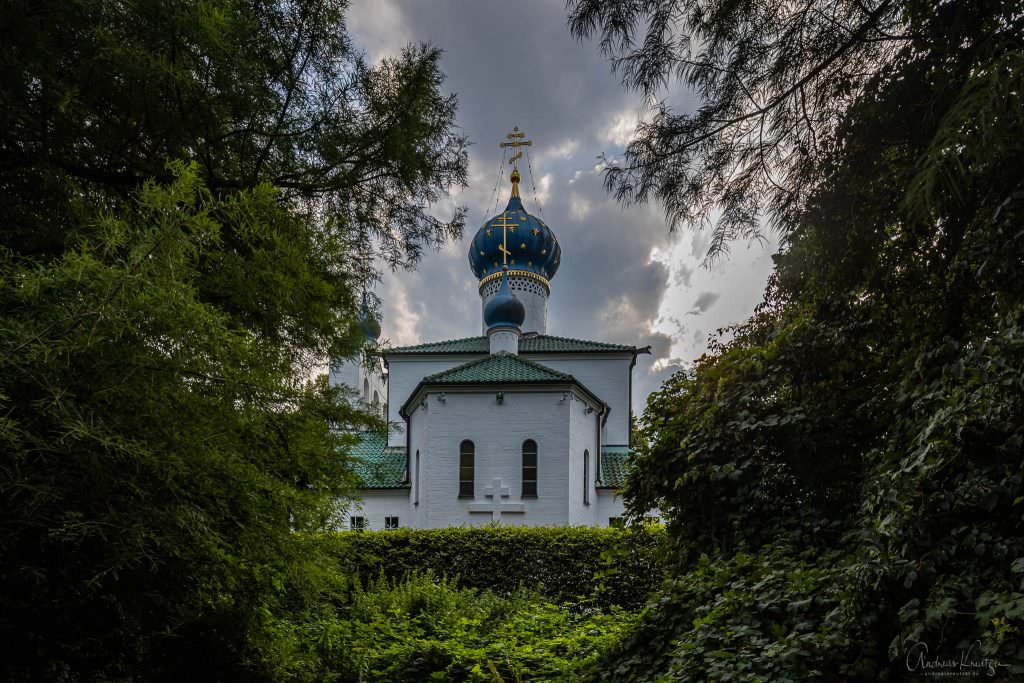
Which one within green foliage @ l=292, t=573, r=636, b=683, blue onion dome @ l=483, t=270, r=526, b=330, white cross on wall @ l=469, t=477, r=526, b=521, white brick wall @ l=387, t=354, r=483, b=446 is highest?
blue onion dome @ l=483, t=270, r=526, b=330

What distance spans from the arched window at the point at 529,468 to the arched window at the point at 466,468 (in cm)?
131

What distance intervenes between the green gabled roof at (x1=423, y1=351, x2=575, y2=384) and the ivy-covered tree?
41.6 ft

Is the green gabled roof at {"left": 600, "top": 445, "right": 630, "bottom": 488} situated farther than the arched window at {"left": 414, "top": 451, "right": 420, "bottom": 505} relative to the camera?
Yes

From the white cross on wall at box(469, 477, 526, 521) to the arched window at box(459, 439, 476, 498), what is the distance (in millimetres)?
404

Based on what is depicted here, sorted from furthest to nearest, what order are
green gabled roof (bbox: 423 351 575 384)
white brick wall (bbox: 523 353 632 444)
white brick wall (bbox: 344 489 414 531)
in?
white brick wall (bbox: 523 353 632 444)
white brick wall (bbox: 344 489 414 531)
green gabled roof (bbox: 423 351 575 384)

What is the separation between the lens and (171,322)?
345 cm

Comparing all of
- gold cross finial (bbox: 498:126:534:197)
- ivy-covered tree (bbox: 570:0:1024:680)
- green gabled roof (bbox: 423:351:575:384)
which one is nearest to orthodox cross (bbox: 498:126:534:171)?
gold cross finial (bbox: 498:126:534:197)

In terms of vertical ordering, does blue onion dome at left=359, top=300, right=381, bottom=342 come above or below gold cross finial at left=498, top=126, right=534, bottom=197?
below

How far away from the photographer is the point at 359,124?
6359mm

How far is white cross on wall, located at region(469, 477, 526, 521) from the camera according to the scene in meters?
17.6

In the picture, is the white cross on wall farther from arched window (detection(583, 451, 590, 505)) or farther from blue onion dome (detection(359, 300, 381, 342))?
blue onion dome (detection(359, 300, 381, 342))

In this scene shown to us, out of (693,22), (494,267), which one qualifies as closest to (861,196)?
(693,22)

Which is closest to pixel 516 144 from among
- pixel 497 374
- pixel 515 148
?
pixel 515 148
